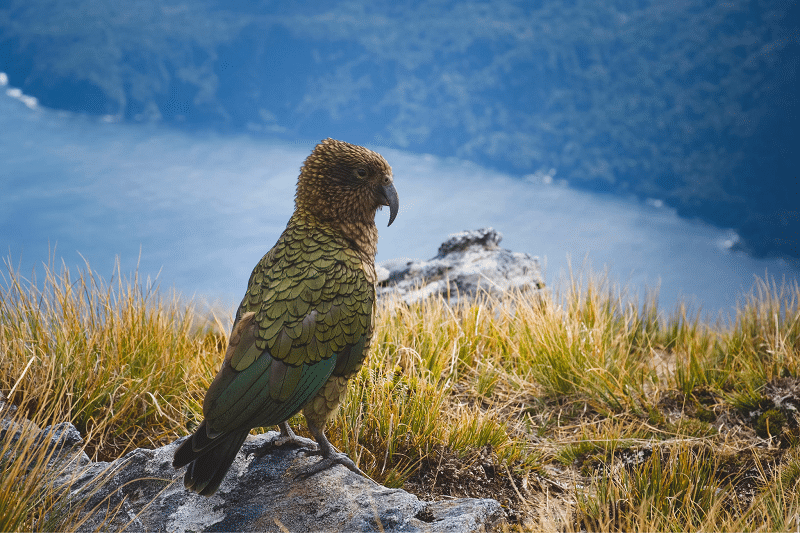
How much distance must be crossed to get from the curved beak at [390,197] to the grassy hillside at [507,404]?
3.62ft

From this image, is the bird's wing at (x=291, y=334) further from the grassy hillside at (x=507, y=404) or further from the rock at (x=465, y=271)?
the rock at (x=465, y=271)

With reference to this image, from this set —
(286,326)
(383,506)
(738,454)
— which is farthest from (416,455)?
(738,454)

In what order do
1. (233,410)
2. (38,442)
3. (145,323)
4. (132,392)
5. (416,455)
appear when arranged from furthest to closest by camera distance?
(145,323)
(132,392)
(416,455)
(38,442)
(233,410)

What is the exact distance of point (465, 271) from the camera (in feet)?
19.3

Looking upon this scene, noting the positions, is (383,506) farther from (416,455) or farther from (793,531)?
(793,531)

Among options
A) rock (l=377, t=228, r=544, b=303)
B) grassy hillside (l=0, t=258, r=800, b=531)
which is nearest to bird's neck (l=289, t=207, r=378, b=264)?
grassy hillside (l=0, t=258, r=800, b=531)

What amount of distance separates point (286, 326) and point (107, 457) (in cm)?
180

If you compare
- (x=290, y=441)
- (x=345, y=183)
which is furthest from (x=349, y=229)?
(x=290, y=441)

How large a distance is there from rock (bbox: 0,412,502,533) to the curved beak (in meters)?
1.24

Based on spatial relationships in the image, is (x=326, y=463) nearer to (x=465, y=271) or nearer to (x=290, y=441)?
(x=290, y=441)

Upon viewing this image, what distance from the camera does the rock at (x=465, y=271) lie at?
18.9ft

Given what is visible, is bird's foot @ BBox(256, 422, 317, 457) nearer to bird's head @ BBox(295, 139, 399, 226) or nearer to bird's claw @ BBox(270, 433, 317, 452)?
bird's claw @ BBox(270, 433, 317, 452)

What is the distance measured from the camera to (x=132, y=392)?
3801mm

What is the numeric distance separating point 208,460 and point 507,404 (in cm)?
227
